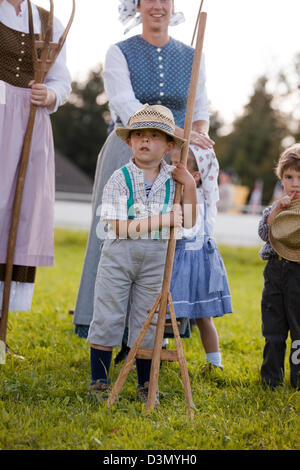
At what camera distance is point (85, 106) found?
1777 inches

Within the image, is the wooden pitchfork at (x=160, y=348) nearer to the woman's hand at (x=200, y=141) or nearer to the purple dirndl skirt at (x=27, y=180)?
the woman's hand at (x=200, y=141)

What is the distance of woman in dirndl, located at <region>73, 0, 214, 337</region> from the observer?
3.71m

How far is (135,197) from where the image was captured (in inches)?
126

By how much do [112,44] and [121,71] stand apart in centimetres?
24

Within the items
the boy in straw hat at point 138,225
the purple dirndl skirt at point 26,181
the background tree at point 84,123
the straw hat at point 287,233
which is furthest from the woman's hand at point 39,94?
the background tree at point 84,123

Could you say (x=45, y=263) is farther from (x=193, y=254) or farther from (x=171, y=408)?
(x=171, y=408)

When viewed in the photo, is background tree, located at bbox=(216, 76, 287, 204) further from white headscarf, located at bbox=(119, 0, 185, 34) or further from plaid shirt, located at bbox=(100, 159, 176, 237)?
plaid shirt, located at bbox=(100, 159, 176, 237)

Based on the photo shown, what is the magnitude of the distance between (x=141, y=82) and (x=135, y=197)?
962 millimetres

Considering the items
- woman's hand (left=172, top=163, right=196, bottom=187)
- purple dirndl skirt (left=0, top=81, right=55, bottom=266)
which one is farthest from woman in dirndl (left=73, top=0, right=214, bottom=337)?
woman's hand (left=172, top=163, right=196, bottom=187)

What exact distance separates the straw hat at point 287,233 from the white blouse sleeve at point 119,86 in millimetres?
1084

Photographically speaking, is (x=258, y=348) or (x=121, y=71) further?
(x=258, y=348)

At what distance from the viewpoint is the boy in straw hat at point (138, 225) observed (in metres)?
3.15

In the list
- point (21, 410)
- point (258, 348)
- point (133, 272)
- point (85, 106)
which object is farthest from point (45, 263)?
point (85, 106)

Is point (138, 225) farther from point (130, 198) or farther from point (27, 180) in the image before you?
point (27, 180)
